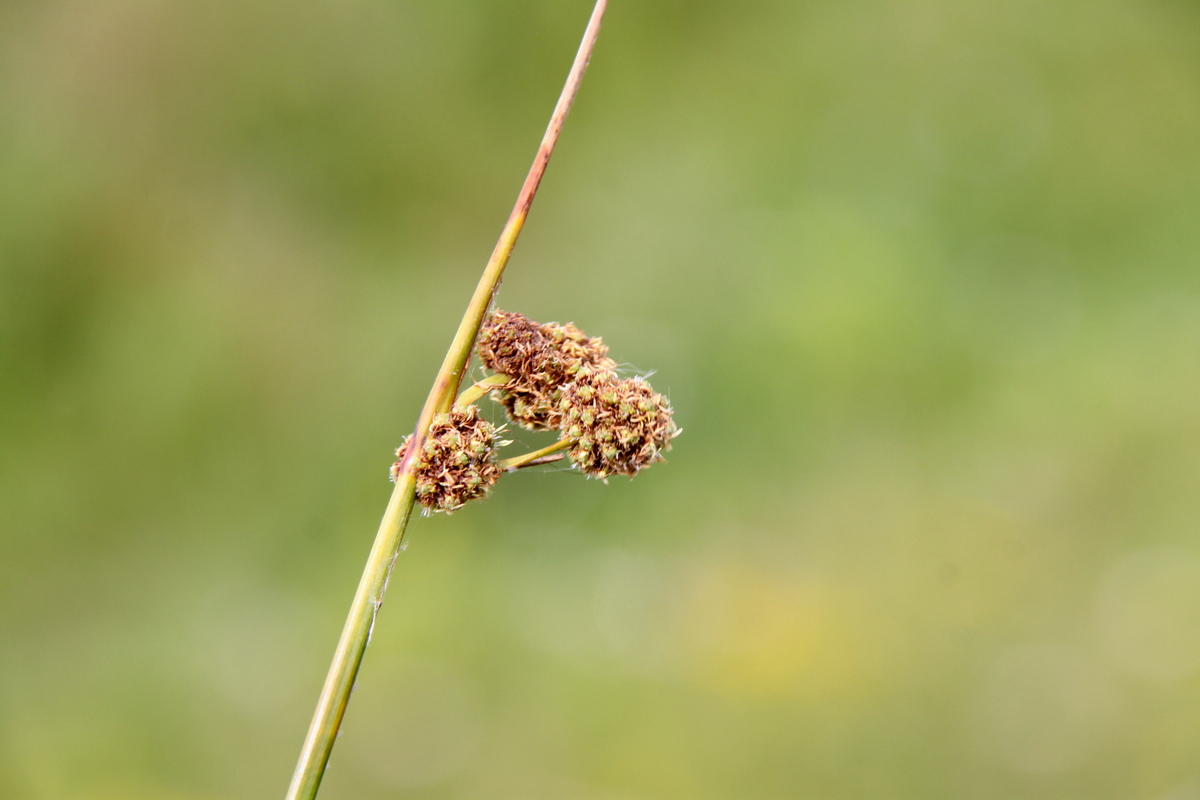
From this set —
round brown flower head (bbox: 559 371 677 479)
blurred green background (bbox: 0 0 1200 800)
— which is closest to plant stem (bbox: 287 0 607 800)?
round brown flower head (bbox: 559 371 677 479)

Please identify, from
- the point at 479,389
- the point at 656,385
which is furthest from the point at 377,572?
the point at 656,385

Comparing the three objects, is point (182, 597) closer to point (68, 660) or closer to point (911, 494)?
point (68, 660)

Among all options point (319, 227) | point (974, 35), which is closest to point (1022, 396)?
point (974, 35)

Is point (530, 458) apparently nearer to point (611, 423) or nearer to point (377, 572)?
point (611, 423)

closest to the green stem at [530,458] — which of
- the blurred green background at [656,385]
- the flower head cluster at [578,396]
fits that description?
the flower head cluster at [578,396]

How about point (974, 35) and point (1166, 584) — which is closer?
point (1166, 584)

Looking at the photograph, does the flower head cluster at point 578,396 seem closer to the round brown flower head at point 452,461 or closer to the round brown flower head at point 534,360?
the round brown flower head at point 534,360
